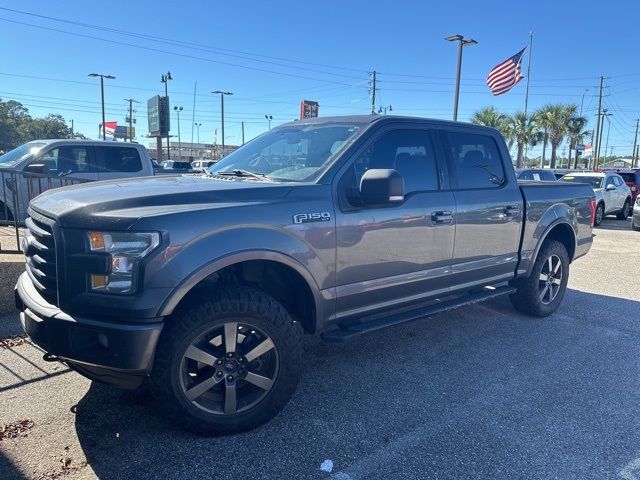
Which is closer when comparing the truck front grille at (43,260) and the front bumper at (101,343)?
the front bumper at (101,343)

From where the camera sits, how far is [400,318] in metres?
3.82

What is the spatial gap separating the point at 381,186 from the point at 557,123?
152ft

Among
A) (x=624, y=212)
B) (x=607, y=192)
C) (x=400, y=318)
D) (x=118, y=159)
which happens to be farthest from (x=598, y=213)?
(x=400, y=318)

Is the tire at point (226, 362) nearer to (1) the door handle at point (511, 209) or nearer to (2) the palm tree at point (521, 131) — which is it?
(1) the door handle at point (511, 209)

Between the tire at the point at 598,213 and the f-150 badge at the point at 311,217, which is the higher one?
the f-150 badge at the point at 311,217

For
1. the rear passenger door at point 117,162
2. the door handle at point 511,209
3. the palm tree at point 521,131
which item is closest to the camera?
the door handle at point 511,209

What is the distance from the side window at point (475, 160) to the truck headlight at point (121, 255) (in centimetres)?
285

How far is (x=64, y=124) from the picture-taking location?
82875 mm

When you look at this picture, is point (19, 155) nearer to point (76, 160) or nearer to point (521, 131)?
point (76, 160)

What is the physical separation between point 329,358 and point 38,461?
2257 mm

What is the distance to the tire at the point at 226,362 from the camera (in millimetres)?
2711

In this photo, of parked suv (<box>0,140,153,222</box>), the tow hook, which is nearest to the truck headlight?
the tow hook

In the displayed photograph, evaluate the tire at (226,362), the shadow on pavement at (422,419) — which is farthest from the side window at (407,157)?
the shadow on pavement at (422,419)

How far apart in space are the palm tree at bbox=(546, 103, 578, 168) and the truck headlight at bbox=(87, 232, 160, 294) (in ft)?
151
